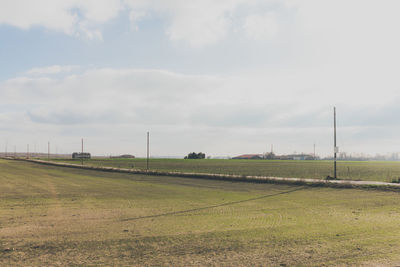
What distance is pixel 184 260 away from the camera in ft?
22.8

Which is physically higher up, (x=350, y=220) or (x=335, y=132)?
(x=335, y=132)

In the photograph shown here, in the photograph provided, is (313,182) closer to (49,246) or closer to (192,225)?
(192,225)

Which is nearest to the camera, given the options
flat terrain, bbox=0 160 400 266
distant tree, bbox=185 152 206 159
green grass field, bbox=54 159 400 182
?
flat terrain, bbox=0 160 400 266

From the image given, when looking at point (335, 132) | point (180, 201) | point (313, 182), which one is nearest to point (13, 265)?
point (180, 201)

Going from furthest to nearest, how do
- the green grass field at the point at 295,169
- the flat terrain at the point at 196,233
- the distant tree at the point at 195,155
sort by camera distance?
the distant tree at the point at 195,155
the green grass field at the point at 295,169
the flat terrain at the point at 196,233

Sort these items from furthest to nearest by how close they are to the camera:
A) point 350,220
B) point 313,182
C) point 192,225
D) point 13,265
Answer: point 313,182 < point 350,220 < point 192,225 < point 13,265

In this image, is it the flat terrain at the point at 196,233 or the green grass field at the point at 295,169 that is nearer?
the flat terrain at the point at 196,233

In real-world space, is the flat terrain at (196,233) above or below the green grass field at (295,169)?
above

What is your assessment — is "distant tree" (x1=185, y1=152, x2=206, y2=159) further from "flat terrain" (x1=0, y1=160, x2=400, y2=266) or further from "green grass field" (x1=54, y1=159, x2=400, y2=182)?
"flat terrain" (x1=0, y1=160, x2=400, y2=266)

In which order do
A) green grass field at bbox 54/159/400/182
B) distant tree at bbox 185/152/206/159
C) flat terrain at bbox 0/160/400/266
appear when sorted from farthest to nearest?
1. distant tree at bbox 185/152/206/159
2. green grass field at bbox 54/159/400/182
3. flat terrain at bbox 0/160/400/266

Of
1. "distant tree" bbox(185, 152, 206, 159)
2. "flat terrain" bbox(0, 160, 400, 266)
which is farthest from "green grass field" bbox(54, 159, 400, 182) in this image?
"distant tree" bbox(185, 152, 206, 159)

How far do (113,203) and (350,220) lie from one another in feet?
34.0

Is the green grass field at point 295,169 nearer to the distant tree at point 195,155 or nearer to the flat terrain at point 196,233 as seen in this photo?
the flat terrain at point 196,233

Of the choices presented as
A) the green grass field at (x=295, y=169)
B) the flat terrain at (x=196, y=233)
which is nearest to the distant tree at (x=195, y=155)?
the green grass field at (x=295, y=169)
